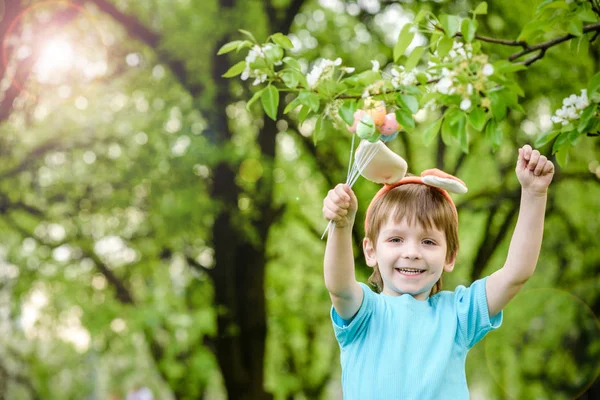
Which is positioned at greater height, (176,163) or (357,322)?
(357,322)

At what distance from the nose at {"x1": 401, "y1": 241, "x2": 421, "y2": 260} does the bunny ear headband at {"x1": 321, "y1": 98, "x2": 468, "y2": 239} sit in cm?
19

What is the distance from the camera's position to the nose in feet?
7.07

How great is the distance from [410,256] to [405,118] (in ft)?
1.39

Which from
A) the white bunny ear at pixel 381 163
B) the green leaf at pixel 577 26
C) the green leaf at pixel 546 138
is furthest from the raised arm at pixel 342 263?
the green leaf at pixel 577 26

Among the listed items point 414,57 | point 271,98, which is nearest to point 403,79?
point 414,57

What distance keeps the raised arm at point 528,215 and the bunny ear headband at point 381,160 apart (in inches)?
7.9

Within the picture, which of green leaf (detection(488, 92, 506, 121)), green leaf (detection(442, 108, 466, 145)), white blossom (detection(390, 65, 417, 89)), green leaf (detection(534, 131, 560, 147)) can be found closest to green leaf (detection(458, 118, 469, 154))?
green leaf (detection(442, 108, 466, 145))

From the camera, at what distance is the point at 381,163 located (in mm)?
2203

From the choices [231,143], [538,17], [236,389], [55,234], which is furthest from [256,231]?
[538,17]

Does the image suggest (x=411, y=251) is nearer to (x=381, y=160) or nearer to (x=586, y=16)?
(x=381, y=160)

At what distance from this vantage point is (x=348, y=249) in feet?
6.82

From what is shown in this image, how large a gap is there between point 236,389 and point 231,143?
2.99 m

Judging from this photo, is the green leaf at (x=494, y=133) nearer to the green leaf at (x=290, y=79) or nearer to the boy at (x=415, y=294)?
the boy at (x=415, y=294)

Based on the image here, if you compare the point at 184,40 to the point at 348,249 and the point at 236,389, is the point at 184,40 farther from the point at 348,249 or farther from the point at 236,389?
the point at 348,249
